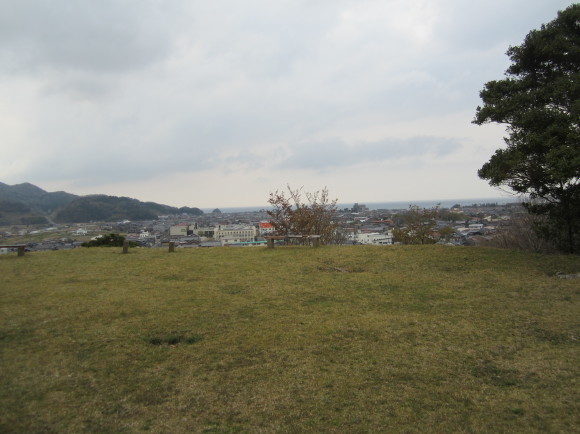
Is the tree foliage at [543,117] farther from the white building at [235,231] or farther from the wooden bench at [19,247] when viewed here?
the white building at [235,231]

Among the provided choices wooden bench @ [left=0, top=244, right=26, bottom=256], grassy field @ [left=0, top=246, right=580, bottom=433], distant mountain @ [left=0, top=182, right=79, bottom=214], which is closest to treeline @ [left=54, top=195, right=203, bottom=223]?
distant mountain @ [left=0, top=182, right=79, bottom=214]

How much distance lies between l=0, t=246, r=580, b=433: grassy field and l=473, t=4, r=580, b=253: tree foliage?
1922mm

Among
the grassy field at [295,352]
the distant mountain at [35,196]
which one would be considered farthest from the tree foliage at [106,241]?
the distant mountain at [35,196]

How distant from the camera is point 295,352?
4.75 m

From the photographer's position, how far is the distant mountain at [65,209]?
69.0 metres

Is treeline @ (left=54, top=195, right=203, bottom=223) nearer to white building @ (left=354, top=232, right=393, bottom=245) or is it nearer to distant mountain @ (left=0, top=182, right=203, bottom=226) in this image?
distant mountain @ (left=0, top=182, right=203, bottom=226)

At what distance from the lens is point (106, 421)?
334cm

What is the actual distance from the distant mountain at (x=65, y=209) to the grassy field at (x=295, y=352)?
69123 mm

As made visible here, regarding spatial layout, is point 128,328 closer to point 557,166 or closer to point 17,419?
point 17,419

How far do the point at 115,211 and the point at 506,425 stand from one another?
9085 centimetres

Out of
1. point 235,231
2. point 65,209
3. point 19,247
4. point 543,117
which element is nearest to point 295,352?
point 543,117

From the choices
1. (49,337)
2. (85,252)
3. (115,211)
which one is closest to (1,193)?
(115,211)

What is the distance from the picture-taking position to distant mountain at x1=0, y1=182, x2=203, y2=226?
69000 mm

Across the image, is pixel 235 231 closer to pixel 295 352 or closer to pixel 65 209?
pixel 295 352
